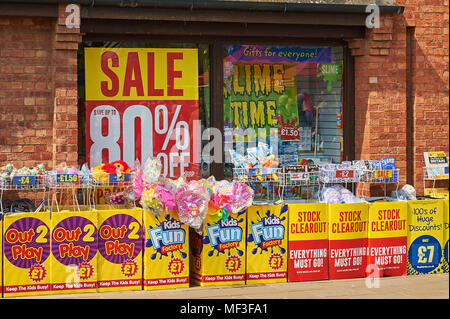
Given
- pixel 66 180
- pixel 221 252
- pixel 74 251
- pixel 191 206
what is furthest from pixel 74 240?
pixel 221 252

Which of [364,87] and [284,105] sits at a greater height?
[364,87]

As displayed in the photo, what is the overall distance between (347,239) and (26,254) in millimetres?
3544

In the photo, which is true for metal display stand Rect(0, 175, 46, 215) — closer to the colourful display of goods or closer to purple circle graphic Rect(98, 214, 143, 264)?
the colourful display of goods

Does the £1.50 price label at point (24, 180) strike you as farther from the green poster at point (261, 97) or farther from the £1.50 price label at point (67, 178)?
the green poster at point (261, 97)

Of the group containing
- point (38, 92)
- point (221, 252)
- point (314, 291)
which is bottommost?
point (314, 291)

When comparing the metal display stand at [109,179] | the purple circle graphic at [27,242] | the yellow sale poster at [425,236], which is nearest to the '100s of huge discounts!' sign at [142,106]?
the metal display stand at [109,179]

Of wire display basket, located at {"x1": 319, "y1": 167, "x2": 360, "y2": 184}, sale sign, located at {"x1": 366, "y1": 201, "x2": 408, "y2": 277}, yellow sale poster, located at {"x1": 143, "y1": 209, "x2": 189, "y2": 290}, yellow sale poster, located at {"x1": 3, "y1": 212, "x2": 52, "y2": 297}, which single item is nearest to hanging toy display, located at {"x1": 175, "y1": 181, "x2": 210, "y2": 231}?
yellow sale poster, located at {"x1": 143, "y1": 209, "x2": 189, "y2": 290}

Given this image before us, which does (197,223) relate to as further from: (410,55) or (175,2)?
(410,55)

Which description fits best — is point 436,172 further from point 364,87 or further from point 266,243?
point 266,243

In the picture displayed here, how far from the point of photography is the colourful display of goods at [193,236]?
7.70 metres

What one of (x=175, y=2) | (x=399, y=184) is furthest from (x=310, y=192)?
(x=175, y=2)

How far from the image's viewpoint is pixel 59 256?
25.3 ft

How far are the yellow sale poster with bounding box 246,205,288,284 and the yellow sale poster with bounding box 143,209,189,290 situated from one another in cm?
73

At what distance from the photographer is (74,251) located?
7.75 meters
